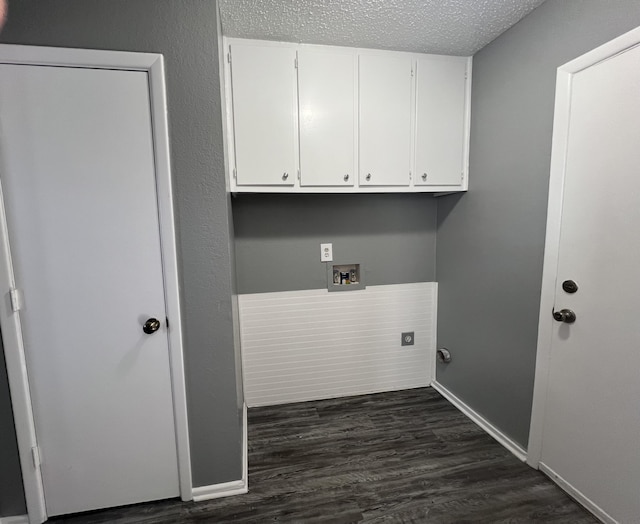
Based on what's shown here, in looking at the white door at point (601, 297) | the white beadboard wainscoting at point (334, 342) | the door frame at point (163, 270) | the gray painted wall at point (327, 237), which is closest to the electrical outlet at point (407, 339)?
the white beadboard wainscoting at point (334, 342)

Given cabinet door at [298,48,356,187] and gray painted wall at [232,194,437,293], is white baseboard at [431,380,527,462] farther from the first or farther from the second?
cabinet door at [298,48,356,187]

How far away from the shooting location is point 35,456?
1.35 meters

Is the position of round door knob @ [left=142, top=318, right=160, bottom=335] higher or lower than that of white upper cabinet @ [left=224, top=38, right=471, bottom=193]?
lower

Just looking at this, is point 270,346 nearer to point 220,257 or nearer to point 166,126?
point 220,257

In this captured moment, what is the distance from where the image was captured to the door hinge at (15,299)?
1254mm

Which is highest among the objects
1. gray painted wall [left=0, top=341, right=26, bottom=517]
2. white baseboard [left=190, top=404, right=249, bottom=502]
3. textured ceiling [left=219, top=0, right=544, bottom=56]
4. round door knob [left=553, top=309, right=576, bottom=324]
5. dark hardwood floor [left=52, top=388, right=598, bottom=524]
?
textured ceiling [left=219, top=0, right=544, bottom=56]

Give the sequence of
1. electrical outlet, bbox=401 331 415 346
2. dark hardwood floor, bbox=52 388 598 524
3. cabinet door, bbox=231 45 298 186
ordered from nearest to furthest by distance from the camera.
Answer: dark hardwood floor, bbox=52 388 598 524
cabinet door, bbox=231 45 298 186
electrical outlet, bbox=401 331 415 346

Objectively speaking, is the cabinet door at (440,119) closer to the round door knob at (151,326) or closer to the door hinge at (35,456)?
the round door knob at (151,326)

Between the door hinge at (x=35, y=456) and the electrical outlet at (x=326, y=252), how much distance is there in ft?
5.88

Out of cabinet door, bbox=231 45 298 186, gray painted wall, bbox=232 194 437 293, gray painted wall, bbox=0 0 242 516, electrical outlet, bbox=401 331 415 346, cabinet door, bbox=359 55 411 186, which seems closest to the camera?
gray painted wall, bbox=0 0 242 516

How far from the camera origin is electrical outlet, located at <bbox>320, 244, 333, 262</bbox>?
2.26 metres

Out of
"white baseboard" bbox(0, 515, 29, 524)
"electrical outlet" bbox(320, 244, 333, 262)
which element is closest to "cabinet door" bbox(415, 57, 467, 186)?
"electrical outlet" bbox(320, 244, 333, 262)

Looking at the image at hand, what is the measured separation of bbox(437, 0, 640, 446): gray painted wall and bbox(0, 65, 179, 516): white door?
186 centimetres

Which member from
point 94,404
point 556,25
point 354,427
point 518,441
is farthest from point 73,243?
point 518,441
